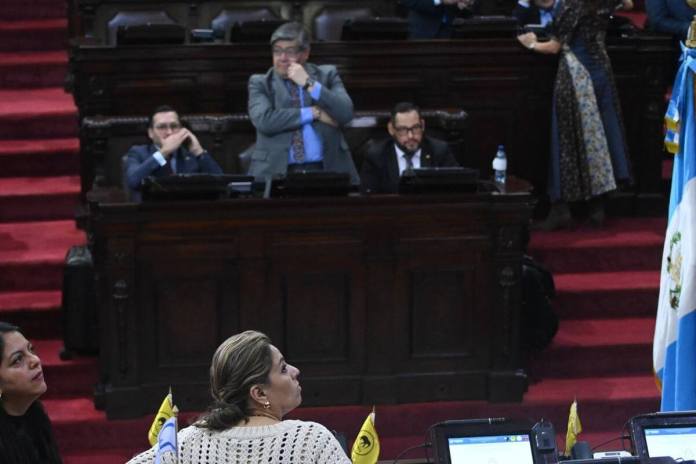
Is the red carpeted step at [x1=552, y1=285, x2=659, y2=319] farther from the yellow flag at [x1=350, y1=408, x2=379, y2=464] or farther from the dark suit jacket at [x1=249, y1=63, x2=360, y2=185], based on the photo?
the yellow flag at [x1=350, y1=408, x2=379, y2=464]

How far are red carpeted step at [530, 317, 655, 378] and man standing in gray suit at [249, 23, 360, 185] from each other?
131cm

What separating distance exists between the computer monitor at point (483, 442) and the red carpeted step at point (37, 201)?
4.46 meters

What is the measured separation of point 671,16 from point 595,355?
7.49ft

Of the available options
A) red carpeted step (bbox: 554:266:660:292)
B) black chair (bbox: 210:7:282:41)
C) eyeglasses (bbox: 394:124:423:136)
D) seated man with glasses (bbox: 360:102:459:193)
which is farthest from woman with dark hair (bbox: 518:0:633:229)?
black chair (bbox: 210:7:282:41)

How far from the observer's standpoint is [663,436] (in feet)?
16.7

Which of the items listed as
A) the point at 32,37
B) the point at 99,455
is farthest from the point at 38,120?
the point at 99,455

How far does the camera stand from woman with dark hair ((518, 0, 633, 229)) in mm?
8906

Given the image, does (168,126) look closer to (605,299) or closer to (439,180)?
(439,180)

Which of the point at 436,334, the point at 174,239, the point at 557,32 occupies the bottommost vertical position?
the point at 436,334

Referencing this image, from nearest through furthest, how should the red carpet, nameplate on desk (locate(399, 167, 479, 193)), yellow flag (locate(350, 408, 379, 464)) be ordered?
1. yellow flag (locate(350, 408, 379, 464))
2. nameplate on desk (locate(399, 167, 479, 193))
3. the red carpet

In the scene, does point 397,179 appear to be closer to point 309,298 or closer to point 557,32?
point 309,298

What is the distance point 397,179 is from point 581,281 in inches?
51.2

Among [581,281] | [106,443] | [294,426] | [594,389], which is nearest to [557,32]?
[581,281]

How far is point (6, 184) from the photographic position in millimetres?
9250
